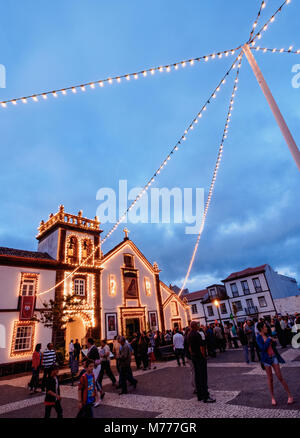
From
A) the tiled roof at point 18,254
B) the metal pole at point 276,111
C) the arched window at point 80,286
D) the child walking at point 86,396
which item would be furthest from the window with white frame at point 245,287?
the child walking at point 86,396

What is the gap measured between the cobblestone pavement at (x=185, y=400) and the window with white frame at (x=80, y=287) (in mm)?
11487

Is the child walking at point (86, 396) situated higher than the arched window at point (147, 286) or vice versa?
the arched window at point (147, 286)

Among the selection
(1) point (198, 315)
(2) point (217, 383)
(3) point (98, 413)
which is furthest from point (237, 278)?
(3) point (98, 413)

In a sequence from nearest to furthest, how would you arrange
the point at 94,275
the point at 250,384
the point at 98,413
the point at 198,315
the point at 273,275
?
the point at 98,413 → the point at 250,384 → the point at 94,275 → the point at 273,275 → the point at 198,315

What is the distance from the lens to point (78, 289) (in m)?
21.2

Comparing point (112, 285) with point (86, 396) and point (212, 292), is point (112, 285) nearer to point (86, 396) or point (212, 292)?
point (86, 396)

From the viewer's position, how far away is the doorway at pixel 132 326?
23.7m

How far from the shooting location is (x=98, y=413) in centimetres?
607

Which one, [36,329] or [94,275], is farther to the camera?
[94,275]

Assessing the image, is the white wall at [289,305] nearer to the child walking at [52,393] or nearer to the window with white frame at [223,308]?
the window with white frame at [223,308]

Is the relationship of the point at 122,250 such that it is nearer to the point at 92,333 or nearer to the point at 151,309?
the point at 151,309

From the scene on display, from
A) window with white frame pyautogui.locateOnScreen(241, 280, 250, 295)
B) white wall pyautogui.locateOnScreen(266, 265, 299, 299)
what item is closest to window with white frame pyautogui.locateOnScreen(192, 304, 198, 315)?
window with white frame pyautogui.locateOnScreen(241, 280, 250, 295)
